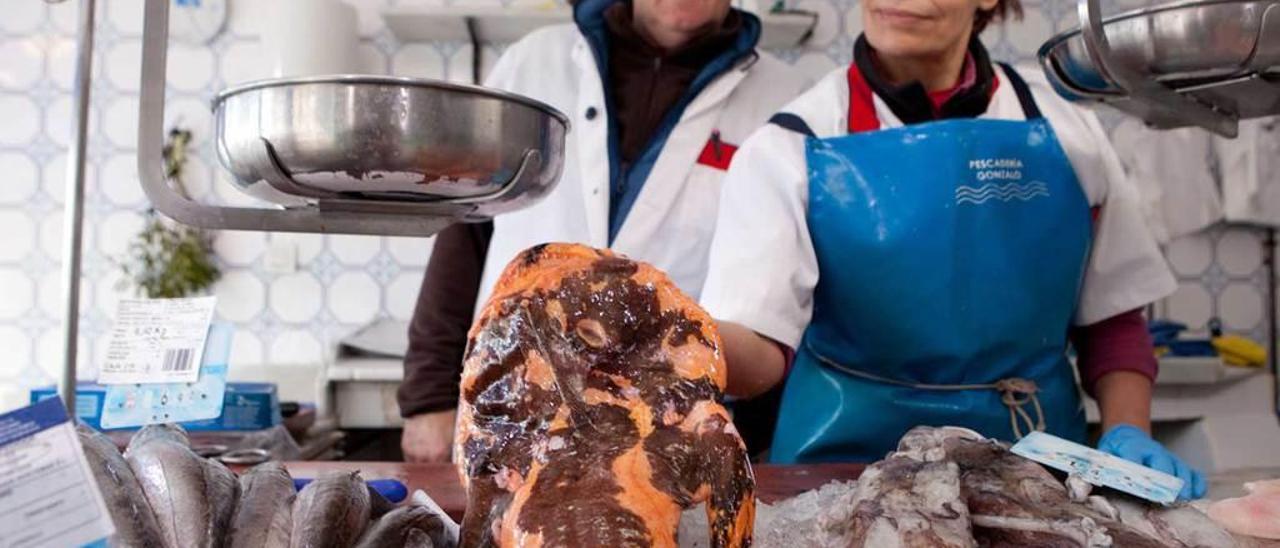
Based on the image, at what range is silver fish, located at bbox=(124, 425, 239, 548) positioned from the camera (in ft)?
2.60

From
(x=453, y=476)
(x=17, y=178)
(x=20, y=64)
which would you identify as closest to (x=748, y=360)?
(x=453, y=476)

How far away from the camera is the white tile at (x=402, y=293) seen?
4.08 meters

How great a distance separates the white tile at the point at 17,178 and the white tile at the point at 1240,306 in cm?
530

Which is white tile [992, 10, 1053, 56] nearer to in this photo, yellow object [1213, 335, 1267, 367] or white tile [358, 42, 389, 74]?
yellow object [1213, 335, 1267, 367]

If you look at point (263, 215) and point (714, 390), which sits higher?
point (263, 215)

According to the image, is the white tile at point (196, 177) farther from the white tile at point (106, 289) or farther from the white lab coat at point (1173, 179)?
the white lab coat at point (1173, 179)

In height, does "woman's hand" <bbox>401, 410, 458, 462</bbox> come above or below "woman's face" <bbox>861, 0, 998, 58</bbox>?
below

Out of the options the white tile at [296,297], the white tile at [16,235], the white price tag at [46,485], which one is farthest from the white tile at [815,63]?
the white price tag at [46,485]

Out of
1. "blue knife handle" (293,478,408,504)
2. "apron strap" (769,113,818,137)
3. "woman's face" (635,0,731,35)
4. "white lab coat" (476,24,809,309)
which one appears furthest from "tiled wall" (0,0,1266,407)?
"blue knife handle" (293,478,408,504)

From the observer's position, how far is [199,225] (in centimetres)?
95

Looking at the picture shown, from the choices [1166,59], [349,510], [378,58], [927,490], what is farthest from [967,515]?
[378,58]

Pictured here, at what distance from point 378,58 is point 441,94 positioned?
3513 mm

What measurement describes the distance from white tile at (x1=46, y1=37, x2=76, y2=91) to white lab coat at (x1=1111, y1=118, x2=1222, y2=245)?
15.2ft

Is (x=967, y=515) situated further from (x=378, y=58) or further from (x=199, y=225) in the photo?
(x=378, y=58)
